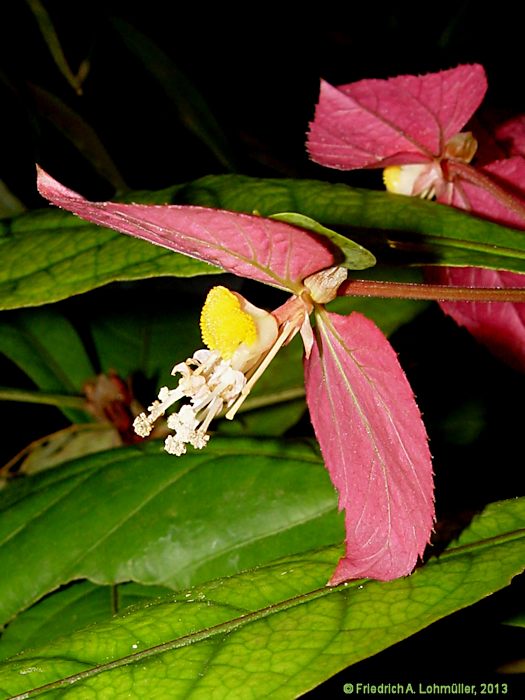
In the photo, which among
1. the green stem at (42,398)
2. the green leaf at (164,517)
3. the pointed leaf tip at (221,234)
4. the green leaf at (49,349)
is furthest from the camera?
the green leaf at (49,349)

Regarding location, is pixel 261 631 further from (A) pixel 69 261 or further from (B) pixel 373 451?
(A) pixel 69 261

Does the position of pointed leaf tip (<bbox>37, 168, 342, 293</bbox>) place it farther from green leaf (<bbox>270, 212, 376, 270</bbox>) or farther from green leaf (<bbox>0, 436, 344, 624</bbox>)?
green leaf (<bbox>0, 436, 344, 624</bbox>)

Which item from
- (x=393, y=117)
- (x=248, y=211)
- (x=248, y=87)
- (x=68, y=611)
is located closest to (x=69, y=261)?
(x=248, y=211)

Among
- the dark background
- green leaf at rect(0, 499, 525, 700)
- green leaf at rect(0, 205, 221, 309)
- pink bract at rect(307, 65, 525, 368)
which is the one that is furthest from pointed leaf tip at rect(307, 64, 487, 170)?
the dark background

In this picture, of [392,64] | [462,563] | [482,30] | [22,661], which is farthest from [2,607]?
[482,30]

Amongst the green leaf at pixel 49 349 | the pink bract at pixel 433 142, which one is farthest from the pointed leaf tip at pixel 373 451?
the green leaf at pixel 49 349

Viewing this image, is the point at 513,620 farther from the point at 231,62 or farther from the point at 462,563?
the point at 231,62

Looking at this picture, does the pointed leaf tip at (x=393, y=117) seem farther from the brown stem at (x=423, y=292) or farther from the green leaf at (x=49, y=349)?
the green leaf at (x=49, y=349)

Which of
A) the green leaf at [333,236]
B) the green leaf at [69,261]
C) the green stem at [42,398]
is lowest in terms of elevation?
the green stem at [42,398]
